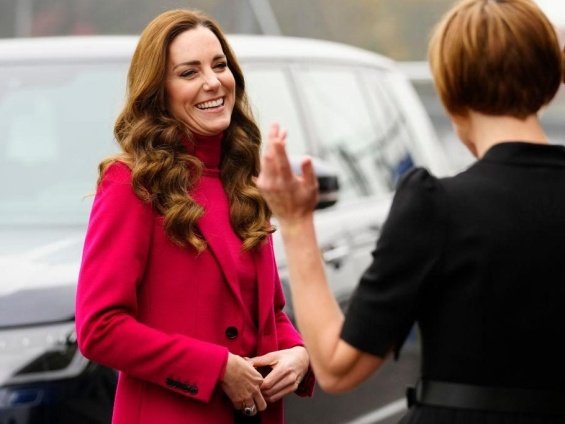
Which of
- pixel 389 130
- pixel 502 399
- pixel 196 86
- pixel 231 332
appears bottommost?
pixel 389 130

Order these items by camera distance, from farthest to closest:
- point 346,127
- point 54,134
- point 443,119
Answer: point 443,119, point 346,127, point 54,134

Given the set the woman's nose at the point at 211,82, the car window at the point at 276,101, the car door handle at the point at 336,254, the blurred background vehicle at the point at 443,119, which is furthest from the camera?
the blurred background vehicle at the point at 443,119

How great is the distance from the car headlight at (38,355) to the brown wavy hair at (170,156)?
873 mm

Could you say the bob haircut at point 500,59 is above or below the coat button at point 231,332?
above

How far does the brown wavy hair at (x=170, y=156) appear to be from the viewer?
3799 millimetres

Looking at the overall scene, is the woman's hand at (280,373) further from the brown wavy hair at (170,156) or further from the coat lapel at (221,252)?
the brown wavy hair at (170,156)

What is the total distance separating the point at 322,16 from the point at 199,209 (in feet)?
43.2

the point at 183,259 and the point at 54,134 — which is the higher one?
the point at 183,259

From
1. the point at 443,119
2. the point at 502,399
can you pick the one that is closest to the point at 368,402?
the point at 502,399

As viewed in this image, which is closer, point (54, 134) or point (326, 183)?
point (326, 183)

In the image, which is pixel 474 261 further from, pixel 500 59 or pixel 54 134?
pixel 54 134

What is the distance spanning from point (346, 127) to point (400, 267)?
14.1 ft

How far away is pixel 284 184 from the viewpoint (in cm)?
299

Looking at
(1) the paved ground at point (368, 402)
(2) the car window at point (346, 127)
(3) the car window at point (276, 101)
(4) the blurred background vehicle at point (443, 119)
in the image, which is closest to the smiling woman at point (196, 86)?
(1) the paved ground at point (368, 402)
